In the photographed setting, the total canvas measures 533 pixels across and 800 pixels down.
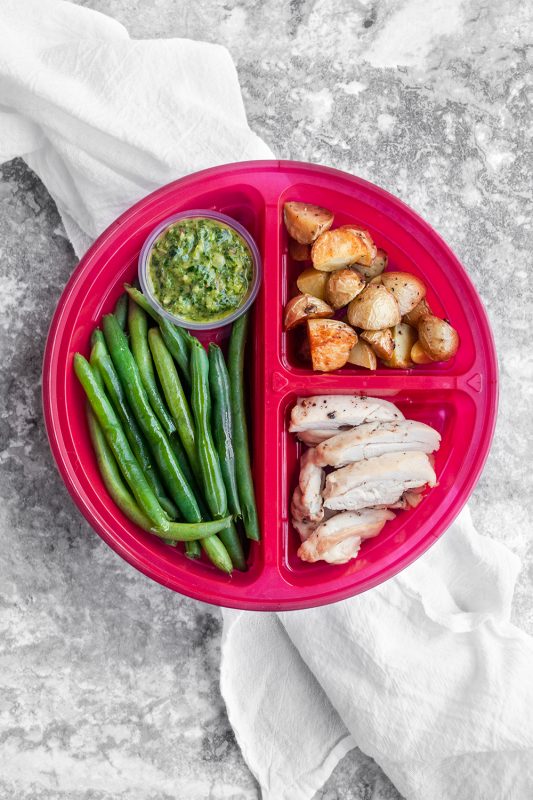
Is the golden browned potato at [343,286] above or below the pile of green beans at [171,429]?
above

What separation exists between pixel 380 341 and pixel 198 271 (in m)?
0.57

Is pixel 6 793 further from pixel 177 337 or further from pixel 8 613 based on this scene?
pixel 177 337

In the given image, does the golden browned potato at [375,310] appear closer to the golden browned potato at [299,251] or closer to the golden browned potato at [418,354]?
the golden browned potato at [418,354]

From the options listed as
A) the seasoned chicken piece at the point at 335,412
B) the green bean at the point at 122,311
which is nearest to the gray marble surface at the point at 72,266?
the green bean at the point at 122,311

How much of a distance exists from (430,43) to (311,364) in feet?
4.12

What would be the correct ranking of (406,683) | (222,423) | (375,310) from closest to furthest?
(375,310) → (222,423) → (406,683)

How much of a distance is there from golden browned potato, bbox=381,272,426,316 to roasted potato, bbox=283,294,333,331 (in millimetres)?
201

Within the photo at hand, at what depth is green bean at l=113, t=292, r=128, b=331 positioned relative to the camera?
2.29 meters

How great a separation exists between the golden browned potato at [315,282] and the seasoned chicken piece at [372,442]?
422 mm

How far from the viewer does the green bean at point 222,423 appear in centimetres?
226

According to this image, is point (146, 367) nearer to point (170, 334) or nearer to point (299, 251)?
point (170, 334)

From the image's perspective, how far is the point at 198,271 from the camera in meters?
2.19

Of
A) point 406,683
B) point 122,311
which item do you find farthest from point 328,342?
point 406,683

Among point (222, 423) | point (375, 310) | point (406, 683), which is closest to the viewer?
point (375, 310)
